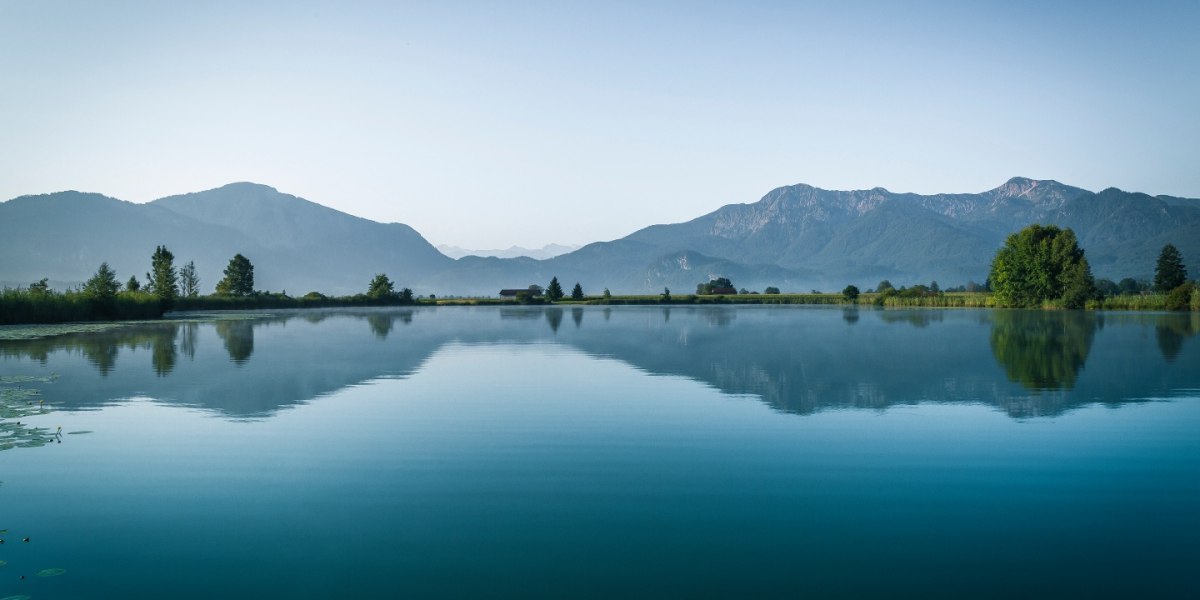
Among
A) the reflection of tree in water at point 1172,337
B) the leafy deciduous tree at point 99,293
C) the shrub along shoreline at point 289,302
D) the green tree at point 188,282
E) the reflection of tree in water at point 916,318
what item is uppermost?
the green tree at point 188,282

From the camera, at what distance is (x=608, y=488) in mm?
11234

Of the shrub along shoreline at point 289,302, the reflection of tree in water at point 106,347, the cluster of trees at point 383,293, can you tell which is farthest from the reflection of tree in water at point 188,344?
the cluster of trees at point 383,293

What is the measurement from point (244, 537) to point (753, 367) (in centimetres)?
2207

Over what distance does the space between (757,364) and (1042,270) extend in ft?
290

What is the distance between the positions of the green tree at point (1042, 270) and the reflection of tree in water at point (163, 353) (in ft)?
317

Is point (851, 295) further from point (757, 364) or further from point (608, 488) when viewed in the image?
point (608, 488)

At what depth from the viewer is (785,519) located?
9.65 m

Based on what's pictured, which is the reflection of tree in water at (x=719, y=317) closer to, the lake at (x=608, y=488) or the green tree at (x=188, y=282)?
the lake at (x=608, y=488)

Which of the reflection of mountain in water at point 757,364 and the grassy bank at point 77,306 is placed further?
the grassy bank at point 77,306

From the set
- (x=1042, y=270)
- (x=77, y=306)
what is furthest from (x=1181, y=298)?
(x=77, y=306)

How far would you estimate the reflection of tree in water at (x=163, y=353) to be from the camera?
28.4m

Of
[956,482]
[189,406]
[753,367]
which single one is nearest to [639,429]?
[956,482]

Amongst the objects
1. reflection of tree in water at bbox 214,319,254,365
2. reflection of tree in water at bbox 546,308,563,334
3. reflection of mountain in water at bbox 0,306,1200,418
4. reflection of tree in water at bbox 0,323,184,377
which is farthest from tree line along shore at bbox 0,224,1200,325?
reflection of tree in water at bbox 546,308,563,334

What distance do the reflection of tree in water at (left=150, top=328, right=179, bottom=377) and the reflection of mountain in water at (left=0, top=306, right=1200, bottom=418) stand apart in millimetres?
71
